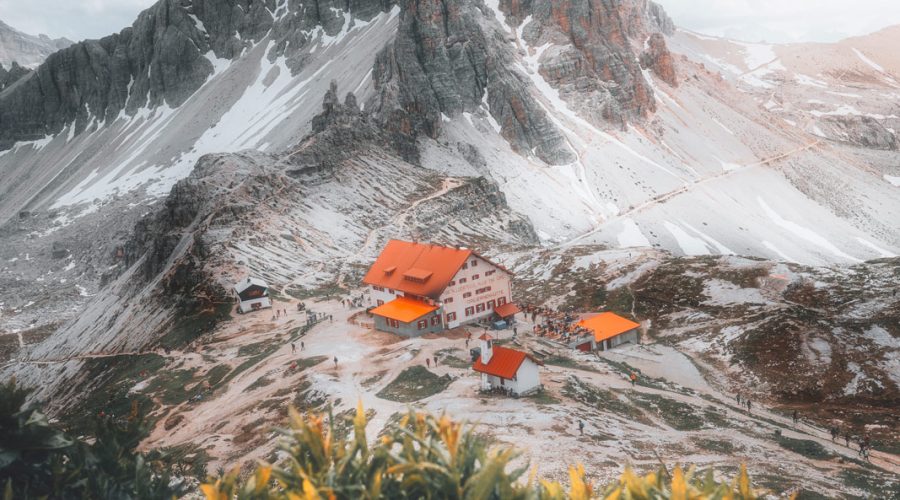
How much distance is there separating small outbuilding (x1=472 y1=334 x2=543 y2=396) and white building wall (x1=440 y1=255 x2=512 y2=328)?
1680 centimetres

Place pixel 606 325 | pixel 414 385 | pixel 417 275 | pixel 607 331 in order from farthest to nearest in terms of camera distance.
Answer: pixel 606 325 → pixel 607 331 → pixel 417 275 → pixel 414 385

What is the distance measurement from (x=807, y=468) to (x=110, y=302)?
9101cm

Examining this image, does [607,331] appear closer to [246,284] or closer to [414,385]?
[414,385]

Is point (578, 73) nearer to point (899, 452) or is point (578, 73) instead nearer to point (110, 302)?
point (110, 302)

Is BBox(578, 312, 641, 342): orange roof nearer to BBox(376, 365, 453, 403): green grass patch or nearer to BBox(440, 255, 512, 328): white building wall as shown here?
BBox(440, 255, 512, 328): white building wall

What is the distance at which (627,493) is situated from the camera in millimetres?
13469

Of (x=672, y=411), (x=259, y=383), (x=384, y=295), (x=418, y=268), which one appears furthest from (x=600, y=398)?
(x=384, y=295)

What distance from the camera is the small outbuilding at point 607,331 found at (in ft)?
201

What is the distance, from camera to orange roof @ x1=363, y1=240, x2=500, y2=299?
58438 mm

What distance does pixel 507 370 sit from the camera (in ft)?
128

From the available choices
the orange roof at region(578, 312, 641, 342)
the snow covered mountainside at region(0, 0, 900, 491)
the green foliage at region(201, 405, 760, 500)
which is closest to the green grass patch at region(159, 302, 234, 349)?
the snow covered mountainside at region(0, 0, 900, 491)

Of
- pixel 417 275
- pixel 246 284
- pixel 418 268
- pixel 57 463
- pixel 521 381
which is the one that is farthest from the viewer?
pixel 246 284

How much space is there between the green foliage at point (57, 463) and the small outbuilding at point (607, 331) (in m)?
46.8

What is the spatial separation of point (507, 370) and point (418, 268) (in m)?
24.2
